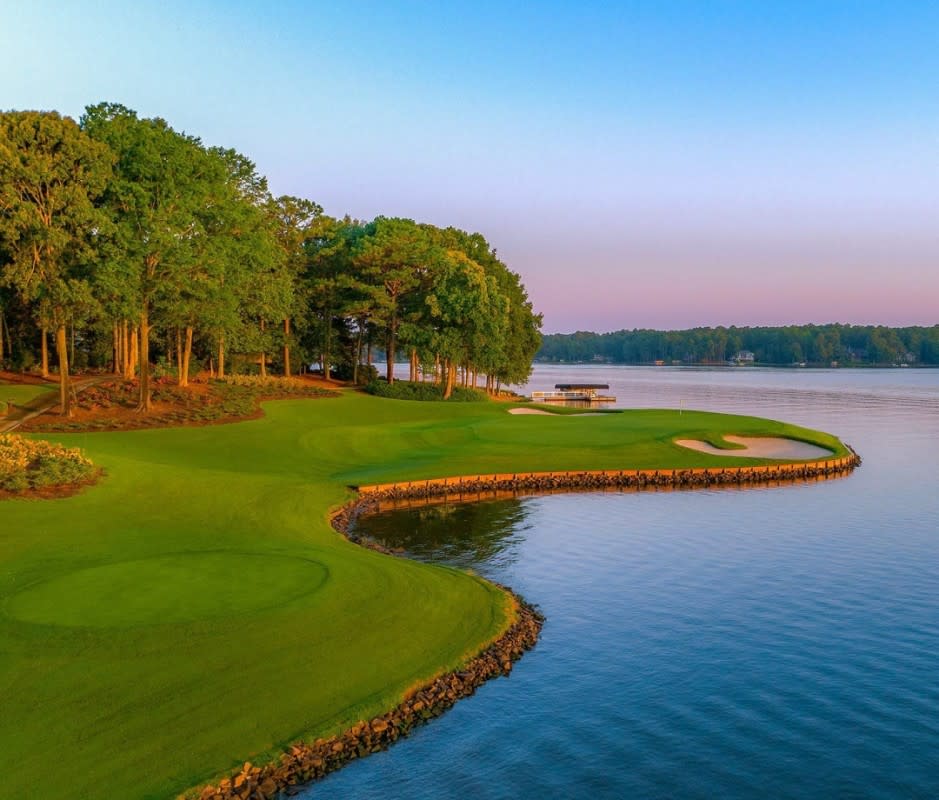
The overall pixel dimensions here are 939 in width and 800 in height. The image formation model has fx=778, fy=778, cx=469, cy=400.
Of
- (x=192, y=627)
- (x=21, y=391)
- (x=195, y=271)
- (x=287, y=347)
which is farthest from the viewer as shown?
(x=287, y=347)

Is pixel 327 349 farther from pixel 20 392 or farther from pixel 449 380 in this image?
pixel 20 392

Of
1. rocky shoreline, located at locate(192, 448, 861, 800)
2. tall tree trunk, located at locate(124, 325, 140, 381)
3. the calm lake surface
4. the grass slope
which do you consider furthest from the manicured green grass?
the calm lake surface

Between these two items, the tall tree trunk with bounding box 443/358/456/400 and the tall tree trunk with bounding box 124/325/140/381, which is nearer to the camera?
the tall tree trunk with bounding box 124/325/140/381

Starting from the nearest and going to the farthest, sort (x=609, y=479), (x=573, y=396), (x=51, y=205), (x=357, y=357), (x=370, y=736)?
(x=370, y=736) → (x=609, y=479) → (x=51, y=205) → (x=357, y=357) → (x=573, y=396)

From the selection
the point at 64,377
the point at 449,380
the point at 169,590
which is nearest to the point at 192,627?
the point at 169,590

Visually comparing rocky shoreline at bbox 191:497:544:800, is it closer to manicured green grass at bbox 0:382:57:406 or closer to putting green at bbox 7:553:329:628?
putting green at bbox 7:553:329:628

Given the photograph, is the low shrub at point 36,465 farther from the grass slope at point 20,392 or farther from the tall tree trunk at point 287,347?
the tall tree trunk at point 287,347
